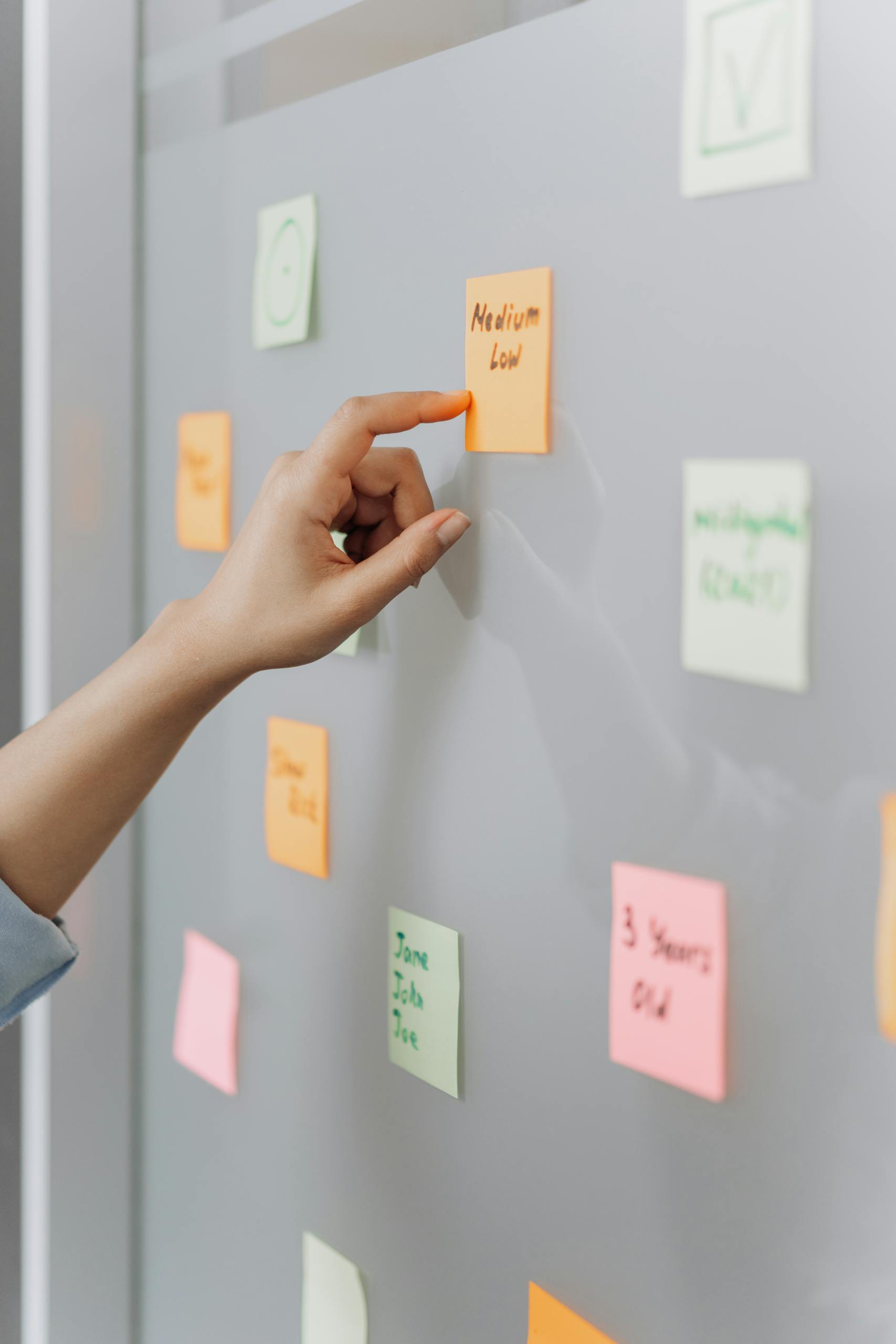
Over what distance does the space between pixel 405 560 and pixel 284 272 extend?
0.86 ft

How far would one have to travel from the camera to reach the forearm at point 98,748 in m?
0.62

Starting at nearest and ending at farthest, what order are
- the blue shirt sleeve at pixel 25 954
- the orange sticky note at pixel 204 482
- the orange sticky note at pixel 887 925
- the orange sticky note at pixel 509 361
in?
the orange sticky note at pixel 887 925
the orange sticky note at pixel 509 361
the blue shirt sleeve at pixel 25 954
the orange sticky note at pixel 204 482

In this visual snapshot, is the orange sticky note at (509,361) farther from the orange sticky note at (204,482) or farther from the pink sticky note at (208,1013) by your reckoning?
the pink sticky note at (208,1013)

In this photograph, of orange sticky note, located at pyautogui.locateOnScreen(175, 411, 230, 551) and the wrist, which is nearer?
the wrist

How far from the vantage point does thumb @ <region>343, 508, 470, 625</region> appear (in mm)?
559

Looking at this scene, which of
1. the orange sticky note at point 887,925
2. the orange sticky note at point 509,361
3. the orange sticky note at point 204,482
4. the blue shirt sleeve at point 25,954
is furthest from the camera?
the orange sticky note at point 204,482

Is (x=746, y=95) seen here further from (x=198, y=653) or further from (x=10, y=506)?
(x=10, y=506)

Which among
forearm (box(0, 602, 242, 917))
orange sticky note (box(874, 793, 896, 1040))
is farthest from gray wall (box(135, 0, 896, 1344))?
forearm (box(0, 602, 242, 917))

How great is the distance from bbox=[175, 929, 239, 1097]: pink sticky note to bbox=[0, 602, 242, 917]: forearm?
0.67 feet

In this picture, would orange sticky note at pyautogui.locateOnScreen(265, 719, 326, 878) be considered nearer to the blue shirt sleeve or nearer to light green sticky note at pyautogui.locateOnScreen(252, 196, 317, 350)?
the blue shirt sleeve

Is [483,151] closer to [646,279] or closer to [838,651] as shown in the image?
[646,279]

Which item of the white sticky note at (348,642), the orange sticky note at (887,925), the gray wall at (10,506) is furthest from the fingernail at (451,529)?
the gray wall at (10,506)

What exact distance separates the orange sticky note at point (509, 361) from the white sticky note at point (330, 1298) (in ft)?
1.69

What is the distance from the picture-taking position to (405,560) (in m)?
0.56
